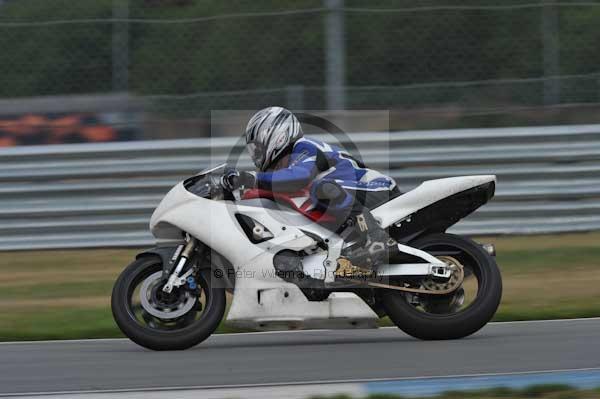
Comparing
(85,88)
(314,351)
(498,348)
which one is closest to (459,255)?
(498,348)

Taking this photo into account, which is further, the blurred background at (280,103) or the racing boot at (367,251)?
the blurred background at (280,103)

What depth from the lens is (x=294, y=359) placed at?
628cm

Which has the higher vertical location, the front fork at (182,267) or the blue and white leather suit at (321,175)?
the blue and white leather suit at (321,175)

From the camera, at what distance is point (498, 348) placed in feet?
21.0

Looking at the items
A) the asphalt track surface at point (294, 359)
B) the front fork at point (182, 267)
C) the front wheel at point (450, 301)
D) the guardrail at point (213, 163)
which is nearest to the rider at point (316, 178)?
the front wheel at point (450, 301)

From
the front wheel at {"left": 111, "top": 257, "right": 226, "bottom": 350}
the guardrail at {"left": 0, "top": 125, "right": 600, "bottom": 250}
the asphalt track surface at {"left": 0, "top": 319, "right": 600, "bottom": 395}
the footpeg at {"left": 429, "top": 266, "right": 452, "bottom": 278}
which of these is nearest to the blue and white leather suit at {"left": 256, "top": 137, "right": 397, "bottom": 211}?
the footpeg at {"left": 429, "top": 266, "right": 452, "bottom": 278}

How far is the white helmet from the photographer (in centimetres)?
664

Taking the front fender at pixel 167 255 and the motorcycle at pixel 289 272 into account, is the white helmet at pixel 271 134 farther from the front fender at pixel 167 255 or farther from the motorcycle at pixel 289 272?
the front fender at pixel 167 255

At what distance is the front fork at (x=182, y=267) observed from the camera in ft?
21.3

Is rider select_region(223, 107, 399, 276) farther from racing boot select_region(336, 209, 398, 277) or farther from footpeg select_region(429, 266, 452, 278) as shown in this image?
footpeg select_region(429, 266, 452, 278)

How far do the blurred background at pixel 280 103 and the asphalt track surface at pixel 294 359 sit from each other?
283cm

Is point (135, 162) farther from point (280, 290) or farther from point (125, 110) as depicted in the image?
point (280, 290)

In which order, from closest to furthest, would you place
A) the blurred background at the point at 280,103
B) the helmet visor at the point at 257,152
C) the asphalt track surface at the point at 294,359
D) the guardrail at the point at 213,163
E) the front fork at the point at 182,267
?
the asphalt track surface at the point at 294,359 → the front fork at the point at 182,267 → the helmet visor at the point at 257,152 → the blurred background at the point at 280,103 → the guardrail at the point at 213,163

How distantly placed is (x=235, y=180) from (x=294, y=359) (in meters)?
1.13
